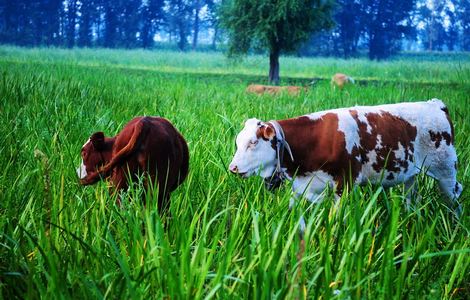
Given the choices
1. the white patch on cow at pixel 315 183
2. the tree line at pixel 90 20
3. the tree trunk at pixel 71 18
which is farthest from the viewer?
the tree trunk at pixel 71 18

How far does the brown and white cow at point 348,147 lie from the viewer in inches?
101

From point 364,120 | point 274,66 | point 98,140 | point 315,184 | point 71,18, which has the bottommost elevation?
point 315,184

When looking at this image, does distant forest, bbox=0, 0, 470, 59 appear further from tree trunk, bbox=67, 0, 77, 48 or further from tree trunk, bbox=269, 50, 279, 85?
tree trunk, bbox=269, 50, 279, 85

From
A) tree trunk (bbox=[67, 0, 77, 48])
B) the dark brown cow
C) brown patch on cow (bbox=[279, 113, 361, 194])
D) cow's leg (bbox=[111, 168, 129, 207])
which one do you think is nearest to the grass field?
cow's leg (bbox=[111, 168, 129, 207])

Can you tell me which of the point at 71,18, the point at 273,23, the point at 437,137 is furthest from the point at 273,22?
the point at 71,18

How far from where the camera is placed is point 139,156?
2.16 meters

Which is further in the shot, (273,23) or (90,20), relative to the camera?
(90,20)

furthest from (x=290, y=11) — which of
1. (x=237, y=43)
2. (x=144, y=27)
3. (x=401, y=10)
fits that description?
(x=144, y=27)

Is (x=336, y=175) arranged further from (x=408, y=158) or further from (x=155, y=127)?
(x=155, y=127)

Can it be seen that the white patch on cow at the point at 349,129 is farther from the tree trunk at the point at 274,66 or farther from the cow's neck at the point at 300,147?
the tree trunk at the point at 274,66

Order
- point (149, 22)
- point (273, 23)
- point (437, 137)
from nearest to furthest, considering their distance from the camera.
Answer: point (437, 137)
point (273, 23)
point (149, 22)

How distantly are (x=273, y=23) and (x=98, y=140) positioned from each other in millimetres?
12667

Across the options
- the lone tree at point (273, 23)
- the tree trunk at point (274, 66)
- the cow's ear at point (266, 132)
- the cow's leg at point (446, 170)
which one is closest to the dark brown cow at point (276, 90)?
the lone tree at point (273, 23)

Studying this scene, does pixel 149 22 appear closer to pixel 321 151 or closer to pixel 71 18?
pixel 71 18
